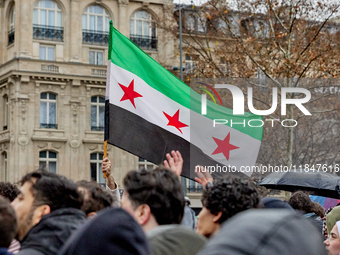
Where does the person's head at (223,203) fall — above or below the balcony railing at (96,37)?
below

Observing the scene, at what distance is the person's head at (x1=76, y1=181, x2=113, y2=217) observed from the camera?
391 centimetres

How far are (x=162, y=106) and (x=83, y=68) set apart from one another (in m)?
28.7

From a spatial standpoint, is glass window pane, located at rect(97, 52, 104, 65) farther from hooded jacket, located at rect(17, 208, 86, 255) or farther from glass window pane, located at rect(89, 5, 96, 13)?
hooded jacket, located at rect(17, 208, 86, 255)

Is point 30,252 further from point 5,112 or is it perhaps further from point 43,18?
point 5,112

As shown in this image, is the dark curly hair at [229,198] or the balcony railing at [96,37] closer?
the dark curly hair at [229,198]

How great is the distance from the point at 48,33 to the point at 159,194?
34.4 m

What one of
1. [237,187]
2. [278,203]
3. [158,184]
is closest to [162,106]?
[278,203]

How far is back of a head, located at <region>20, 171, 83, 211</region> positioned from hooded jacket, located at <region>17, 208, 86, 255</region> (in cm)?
16

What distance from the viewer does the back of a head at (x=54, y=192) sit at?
10.2ft

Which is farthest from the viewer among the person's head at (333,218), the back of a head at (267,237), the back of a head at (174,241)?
the person's head at (333,218)

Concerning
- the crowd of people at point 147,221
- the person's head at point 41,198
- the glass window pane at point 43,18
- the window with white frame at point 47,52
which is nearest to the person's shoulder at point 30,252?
the crowd of people at point 147,221

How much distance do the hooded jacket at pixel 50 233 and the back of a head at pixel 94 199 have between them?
3.15ft

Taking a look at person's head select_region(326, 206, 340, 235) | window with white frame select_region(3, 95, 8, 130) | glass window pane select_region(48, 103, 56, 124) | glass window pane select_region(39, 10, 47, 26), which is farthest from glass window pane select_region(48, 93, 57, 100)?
person's head select_region(326, 206, 340, 235)

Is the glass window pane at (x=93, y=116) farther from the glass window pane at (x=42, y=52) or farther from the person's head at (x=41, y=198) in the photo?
the person's head at (x=41, y=198)
